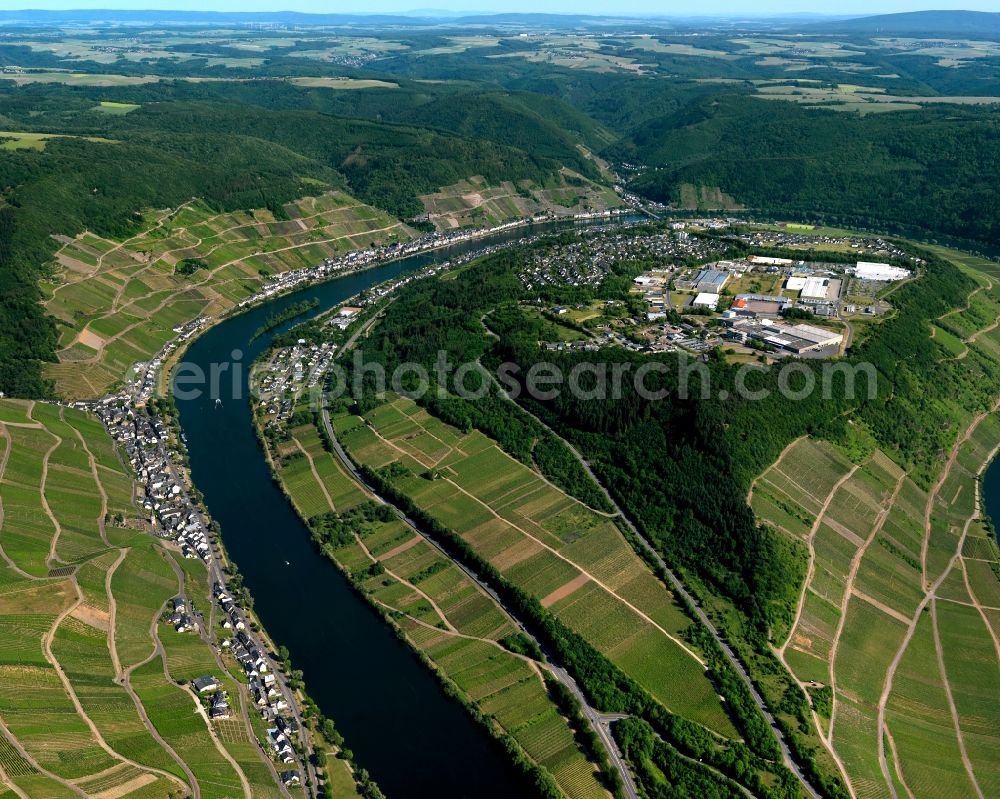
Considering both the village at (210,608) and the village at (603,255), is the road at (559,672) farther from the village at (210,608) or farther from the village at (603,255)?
the village at (603,255)

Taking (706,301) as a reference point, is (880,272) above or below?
above

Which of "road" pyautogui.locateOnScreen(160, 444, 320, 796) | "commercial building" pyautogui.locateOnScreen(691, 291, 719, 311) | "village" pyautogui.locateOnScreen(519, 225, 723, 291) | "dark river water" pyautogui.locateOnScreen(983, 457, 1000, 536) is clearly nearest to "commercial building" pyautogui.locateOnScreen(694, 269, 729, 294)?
"commercial building" pyautogui.locateOnScreen(691, 291, 719, 311)

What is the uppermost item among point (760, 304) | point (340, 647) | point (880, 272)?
point (880, 272)

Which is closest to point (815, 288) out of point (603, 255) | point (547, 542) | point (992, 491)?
point (603, 255)

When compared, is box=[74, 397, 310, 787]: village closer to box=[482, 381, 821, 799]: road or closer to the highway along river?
the highway along river

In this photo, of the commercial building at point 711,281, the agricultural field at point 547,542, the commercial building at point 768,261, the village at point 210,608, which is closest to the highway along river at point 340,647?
the village at point 210,608

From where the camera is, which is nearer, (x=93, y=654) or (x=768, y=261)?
(x=93, y=654)

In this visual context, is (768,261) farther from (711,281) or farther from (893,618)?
(893,618)
